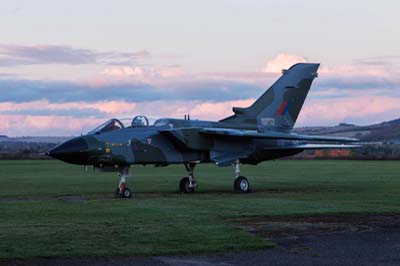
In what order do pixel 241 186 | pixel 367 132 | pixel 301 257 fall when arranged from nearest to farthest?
pixel 301 257
pixel 241 186
pixel 367 132

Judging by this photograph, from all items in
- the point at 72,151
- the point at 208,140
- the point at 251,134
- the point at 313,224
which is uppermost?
the point at 251,134

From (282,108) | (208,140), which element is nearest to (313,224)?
(208,140)

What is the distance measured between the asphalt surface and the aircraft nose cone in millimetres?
11069

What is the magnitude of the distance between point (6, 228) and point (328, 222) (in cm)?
608

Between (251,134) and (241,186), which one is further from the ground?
(251,134)

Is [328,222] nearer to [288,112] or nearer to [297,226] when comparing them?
[297,226]

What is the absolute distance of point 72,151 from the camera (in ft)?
74.6

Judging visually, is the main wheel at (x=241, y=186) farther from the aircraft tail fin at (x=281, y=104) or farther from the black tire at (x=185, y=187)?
the aircraft tail fin at (x=281, y=104)

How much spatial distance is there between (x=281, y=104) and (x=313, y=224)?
14.6 meters

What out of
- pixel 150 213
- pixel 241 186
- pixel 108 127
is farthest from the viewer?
pixel 241 186

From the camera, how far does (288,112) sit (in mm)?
29547

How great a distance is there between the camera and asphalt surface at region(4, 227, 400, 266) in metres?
10.7

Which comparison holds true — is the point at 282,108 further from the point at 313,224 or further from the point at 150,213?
the point at 313,224

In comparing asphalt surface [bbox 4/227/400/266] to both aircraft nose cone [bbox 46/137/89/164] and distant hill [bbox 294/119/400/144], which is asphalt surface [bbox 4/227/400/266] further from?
distant hill [bbox 294/119/400/144]
